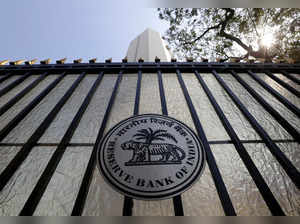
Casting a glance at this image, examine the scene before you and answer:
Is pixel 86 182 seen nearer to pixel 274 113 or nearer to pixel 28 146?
pixel 28 146

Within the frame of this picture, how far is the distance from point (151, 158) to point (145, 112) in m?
0.95

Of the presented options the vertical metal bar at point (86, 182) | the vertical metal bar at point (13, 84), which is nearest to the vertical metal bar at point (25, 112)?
the vertical metal bar at point (13, 84)

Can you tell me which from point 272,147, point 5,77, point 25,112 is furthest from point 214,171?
point 5,77

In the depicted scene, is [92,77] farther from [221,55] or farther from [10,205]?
[221,55]

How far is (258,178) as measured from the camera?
175cm

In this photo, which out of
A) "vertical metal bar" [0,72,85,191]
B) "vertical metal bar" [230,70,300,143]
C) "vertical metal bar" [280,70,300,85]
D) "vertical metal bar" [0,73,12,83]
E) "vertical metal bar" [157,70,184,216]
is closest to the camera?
"vertical metal bar" [157,70,184,216]

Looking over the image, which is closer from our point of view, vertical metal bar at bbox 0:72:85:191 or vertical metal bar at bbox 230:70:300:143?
vertical metal bar at bbox 0:72:85:191

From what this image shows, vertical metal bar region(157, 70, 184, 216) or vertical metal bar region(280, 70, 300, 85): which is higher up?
vertical metal bar region(280, 70, 300, 85)

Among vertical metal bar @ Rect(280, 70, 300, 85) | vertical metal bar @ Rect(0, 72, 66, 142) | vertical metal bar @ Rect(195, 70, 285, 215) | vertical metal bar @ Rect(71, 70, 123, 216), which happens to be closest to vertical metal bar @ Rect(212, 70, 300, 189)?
vertical metal bar @ Rect(195, 70, 285, 215)

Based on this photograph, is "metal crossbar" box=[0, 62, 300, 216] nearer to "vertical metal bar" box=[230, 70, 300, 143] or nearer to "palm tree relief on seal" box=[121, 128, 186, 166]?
"vertical metal bar" box=[230, 70, 300, 143]

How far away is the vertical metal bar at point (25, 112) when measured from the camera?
231 centimetres

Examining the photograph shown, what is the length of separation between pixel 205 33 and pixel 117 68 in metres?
8.17

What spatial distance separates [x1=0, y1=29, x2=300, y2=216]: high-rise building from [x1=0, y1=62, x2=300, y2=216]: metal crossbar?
0.01 metres

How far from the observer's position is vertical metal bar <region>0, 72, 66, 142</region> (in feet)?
7.57
